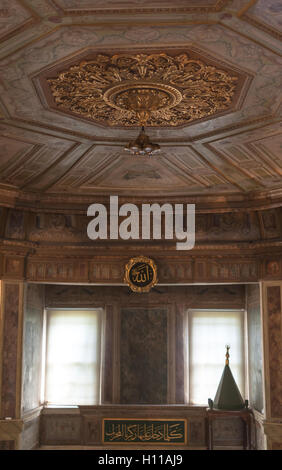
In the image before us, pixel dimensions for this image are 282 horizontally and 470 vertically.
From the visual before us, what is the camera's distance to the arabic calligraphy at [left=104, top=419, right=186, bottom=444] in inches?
423

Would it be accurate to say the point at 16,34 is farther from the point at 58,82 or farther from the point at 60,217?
the point at 60,217

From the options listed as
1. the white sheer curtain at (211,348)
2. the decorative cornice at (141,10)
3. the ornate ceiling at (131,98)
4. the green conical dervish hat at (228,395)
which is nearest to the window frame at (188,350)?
the white sheer curtain at (211,348)

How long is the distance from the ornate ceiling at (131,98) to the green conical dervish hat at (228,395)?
3.44 meters

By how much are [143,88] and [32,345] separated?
6419 millimetres

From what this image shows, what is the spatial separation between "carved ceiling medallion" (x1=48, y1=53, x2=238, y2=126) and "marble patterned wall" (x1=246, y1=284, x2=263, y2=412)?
482 cm

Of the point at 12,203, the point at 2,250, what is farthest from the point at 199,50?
the point at 2,250

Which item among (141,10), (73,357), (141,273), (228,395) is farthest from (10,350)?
(141,10)

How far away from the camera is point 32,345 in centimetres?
1059

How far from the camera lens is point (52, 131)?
23.8ft

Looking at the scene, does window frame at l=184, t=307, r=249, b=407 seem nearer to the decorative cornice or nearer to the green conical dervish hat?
the green conical dervish hat

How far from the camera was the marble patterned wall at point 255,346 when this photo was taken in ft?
33.2

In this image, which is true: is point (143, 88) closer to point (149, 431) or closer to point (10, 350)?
point (10, 350)

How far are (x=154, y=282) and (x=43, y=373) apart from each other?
3269 mm

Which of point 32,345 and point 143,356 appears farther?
point 143,356
